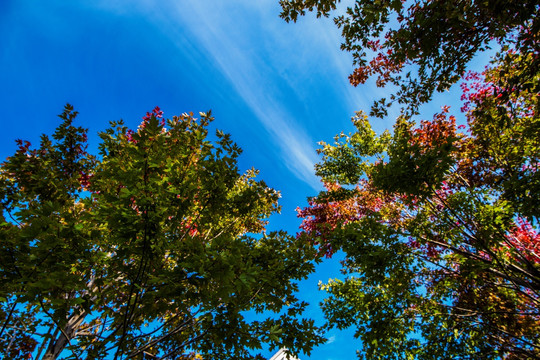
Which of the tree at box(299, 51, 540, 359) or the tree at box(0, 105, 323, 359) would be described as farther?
the tree at box(299, 51, 540, 359)

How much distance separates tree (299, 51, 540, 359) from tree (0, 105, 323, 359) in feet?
5.95

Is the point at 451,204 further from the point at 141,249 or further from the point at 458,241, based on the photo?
the point at 141,249

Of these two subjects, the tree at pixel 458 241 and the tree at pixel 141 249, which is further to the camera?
the tree at pixel 458 241

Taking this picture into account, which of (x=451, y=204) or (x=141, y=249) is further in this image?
(x=451, y=204)

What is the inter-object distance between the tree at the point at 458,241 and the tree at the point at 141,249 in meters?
1.81

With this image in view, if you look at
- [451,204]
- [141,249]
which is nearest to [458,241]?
[451,204]

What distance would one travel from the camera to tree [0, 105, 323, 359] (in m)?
2.77

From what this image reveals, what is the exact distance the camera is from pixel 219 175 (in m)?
4.38

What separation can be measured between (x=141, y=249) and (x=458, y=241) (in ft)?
26.0

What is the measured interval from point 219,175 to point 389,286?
6.02 meters

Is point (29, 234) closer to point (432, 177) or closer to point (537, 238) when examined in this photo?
point (432, 177)

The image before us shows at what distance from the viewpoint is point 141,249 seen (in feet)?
10.2

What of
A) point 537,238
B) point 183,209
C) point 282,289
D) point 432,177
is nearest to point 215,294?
point 183,209

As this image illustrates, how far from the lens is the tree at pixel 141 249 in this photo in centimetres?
277
